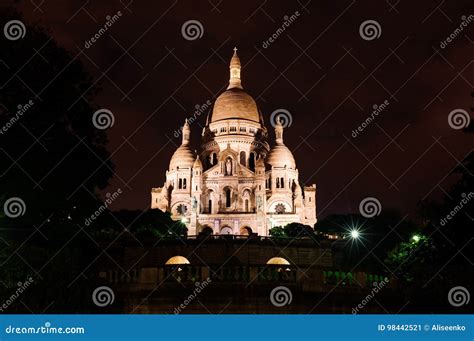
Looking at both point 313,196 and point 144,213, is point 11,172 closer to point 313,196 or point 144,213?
point 144,213

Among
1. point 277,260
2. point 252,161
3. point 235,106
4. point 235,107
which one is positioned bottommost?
point 277,260

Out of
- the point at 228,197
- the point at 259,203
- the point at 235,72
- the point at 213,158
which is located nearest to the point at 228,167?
the point at 228,197

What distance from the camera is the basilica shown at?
92.4 meters

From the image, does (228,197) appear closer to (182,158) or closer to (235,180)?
(235,180)

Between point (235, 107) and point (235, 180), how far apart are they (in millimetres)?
16139

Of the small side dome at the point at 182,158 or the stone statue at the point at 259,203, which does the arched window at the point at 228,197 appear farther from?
the small side dome at the point at 182,158

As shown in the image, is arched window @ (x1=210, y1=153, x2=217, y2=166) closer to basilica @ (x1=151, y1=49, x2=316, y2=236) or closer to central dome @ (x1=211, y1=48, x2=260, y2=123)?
basilica @ (x1=151, y1=49, x2=316, y2=236)

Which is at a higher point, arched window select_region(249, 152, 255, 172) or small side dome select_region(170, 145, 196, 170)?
arched window select_region(249, 152, 255, 172)

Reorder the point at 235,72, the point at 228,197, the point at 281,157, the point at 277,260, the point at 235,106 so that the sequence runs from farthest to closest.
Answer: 1. the point at 235,72
2. the point at 235,106
3. the point at 281,157
4. the point at 228,197
5. the point at 277,260

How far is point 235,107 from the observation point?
107750 millimetres

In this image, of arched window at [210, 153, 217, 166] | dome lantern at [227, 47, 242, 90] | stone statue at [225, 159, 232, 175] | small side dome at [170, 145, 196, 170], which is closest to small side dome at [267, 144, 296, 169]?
stone statue at [225, 159, 232, 175]

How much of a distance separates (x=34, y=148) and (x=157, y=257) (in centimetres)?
998

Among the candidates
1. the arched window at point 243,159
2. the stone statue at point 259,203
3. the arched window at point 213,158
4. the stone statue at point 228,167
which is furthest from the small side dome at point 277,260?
the arched window at point 213,158
